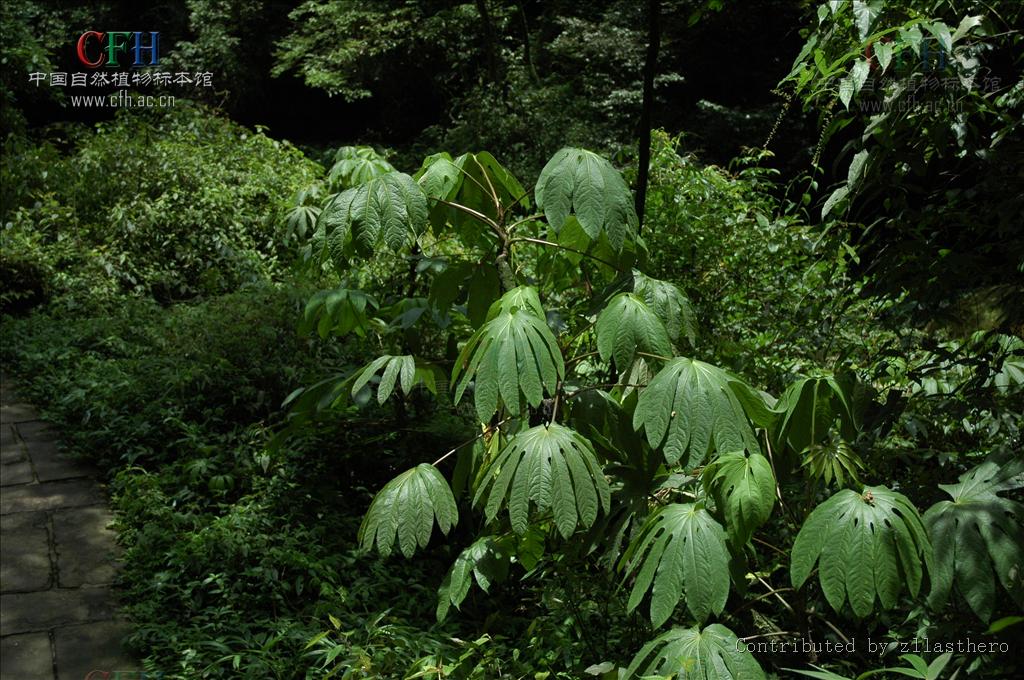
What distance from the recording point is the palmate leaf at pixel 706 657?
1.57 meters

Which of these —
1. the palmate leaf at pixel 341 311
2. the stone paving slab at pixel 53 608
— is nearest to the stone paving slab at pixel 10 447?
the stone paving slab at pixel 53 608

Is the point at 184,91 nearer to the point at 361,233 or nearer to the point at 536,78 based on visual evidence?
the point at 536,78

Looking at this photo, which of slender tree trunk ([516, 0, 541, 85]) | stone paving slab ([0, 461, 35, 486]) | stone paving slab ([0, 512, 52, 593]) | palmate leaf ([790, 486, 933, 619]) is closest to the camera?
palmate leaf ([790, 486, 933, 619])

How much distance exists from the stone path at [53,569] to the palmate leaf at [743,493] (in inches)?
74.1

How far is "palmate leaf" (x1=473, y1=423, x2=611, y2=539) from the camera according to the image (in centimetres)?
176

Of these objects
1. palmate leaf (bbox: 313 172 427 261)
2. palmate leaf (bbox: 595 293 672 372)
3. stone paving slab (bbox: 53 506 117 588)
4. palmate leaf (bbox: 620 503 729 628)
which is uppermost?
palmate leaf (bbox: 313 172 427 261)

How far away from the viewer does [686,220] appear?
3701 mm

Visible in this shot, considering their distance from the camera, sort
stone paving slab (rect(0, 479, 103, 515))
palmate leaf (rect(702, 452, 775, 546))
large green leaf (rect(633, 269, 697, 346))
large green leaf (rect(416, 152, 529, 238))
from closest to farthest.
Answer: palmate leaf (rect(702, 452, 775, 546))
large green leaf (rect(633, 269, 697, 346))
large green leaf (rect(416, 152, 529, 238))
stone paving slab (rect(0, 479, 103, 515))

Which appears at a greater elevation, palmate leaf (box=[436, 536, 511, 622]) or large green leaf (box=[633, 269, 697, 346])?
large green leaf (box=[633, 269, 697, 346])

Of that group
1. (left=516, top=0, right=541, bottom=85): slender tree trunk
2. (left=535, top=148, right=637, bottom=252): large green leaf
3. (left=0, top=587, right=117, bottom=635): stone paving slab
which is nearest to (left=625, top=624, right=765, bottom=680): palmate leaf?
(left=535, top=148, right=637, bottom=252): large green leaf

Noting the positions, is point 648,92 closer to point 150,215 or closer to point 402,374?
point 402,374

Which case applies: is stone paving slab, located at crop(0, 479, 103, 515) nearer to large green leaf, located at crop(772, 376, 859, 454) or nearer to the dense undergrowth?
the dense undergrowth

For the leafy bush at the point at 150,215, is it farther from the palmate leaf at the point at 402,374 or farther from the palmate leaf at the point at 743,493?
the palmate leaf at the point at 743,493

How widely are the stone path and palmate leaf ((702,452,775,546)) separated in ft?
6.17
